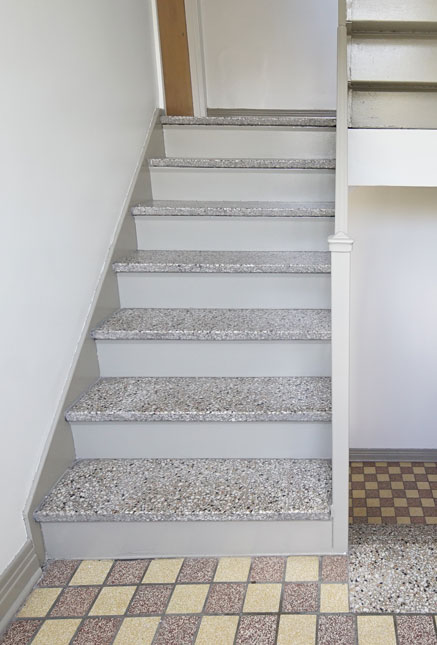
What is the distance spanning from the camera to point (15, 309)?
4.99 ft

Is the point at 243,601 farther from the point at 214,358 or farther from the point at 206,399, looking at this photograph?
the point at 214,358

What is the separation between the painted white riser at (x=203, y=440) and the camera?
1.79 meters

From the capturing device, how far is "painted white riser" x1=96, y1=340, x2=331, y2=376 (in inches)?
79.6

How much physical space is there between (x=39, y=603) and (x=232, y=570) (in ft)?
1.79

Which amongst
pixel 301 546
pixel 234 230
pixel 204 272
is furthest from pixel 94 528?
pixel 234 230

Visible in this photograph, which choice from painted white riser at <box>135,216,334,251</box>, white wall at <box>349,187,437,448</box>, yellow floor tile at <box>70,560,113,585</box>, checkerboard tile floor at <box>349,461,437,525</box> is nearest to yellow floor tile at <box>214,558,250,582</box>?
yellow floor tile at <box>70,560,113,585</box>

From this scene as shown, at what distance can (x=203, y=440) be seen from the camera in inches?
71.9

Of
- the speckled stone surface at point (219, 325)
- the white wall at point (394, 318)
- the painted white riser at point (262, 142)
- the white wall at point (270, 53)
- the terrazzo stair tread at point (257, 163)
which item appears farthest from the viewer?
the white wall at point (270, 53)

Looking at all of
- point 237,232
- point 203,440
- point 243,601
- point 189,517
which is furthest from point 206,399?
point 237,232

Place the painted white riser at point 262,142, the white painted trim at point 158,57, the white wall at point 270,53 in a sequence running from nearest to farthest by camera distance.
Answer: the painted white riser at point 262,142
the white painted trim at point 158,57
the white wall at point 270,53

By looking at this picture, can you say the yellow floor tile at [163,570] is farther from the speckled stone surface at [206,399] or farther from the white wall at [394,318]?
the white wall at [394,318]

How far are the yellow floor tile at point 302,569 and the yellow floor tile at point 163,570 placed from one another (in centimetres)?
32

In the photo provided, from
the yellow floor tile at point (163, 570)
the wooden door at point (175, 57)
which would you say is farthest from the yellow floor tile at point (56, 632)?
the wooden door at point (175, 57)

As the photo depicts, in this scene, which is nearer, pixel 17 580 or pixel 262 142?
pixel 17 580
